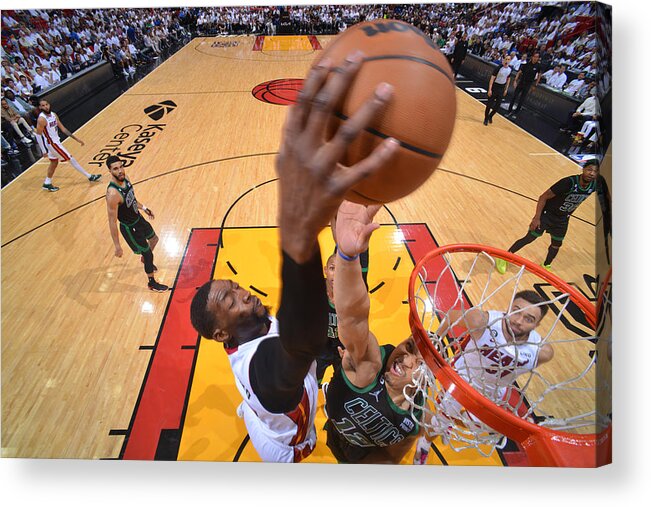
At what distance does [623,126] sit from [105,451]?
3614 millimetres

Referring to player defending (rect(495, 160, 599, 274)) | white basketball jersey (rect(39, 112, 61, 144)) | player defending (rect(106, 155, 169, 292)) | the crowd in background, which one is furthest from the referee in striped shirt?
white basketball jersey (rect(39, 112, 61, 144))

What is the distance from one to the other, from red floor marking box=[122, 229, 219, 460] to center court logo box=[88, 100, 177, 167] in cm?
278

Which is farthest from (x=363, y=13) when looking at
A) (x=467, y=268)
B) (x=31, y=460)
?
(x=31, y=460)

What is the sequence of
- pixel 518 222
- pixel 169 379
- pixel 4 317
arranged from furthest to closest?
pixel 518 222 < pixel 4 317 < pixel 169 379

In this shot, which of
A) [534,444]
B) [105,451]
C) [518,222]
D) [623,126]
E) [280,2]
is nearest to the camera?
[534,444]

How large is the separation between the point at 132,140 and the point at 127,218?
3583 millimetres

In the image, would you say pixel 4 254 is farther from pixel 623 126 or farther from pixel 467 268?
pixel 623 126

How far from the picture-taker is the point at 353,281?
152 cm

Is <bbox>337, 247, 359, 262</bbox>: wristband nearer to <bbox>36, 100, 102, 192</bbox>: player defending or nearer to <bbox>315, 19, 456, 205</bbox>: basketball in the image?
<bbox>315, 19, 456, 205</bbox>: basketball

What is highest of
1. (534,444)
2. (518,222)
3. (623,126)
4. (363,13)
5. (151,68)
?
(363,13)

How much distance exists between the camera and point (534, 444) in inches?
61.7

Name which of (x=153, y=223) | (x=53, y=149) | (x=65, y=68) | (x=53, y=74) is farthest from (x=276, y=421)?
(x=65, y=68)

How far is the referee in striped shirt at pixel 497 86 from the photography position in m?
6.73

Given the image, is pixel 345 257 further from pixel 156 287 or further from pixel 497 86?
pixel 497 86
